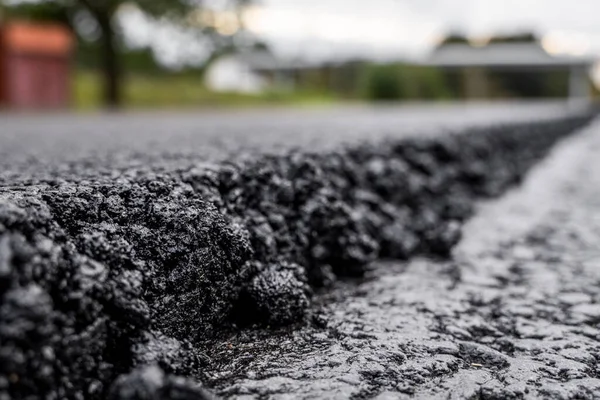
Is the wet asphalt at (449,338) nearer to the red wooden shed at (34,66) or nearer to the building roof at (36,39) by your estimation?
the red wooden shed at (34,66)

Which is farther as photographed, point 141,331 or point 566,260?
point 566,260

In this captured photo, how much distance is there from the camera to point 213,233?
4.30 feet

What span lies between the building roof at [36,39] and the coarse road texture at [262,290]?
34.9 ft

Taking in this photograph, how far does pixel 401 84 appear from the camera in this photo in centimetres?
2453

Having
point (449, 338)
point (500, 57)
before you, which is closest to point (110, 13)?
point (449, 338)

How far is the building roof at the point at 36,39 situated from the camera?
1173 centimetres

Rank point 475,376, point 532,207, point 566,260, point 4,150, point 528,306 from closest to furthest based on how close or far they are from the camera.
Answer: point 475,376 < point 528,306 < point 566,260 < point 4,150 < point 532,207

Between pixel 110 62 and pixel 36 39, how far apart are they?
7.69 ft

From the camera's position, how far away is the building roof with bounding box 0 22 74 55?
11.7 metres

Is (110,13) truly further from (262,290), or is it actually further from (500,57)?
(500,57)

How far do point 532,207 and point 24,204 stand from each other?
2.70 meters

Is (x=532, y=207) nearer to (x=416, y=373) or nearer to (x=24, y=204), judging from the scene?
(x=416, y=373)

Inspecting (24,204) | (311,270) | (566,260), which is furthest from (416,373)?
(566,260)

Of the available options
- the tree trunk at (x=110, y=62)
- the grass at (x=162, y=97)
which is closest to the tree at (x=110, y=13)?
the tree trunk at (x=110, y=62)
